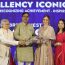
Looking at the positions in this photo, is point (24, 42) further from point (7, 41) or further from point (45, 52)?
point (45, 52)

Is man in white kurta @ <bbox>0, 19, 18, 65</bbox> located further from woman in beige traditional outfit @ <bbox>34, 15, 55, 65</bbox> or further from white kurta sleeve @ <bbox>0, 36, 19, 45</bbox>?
woman in beige traditional outfit @ <bbox>34, 15, 55, 65</bbox>

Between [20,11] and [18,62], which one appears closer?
[18,62]

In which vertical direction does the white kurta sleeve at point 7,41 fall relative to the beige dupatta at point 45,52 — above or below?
above

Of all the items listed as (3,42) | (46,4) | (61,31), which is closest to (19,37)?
(3,42)

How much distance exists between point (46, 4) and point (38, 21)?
0.38 metres

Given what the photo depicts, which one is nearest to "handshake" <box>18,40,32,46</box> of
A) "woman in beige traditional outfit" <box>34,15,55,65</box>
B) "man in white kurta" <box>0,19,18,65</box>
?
"man in white kurta" <box>0,19,18,65</box>

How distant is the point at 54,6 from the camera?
8727mm

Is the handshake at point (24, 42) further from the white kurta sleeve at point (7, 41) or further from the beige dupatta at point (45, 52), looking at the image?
the beige dupatta at point (45, 52)

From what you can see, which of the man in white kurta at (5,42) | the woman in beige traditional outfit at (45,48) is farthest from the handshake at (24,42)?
the woman in beige traditional outfit at (45,48)

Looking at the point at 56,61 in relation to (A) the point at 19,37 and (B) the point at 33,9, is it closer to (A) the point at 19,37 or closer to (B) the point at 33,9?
(A) the point at 19,37

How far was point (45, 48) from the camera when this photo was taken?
7672mm

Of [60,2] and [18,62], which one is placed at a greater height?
[60,2]

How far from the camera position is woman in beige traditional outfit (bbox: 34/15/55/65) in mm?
7625

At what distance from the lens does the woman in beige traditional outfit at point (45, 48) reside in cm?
762
